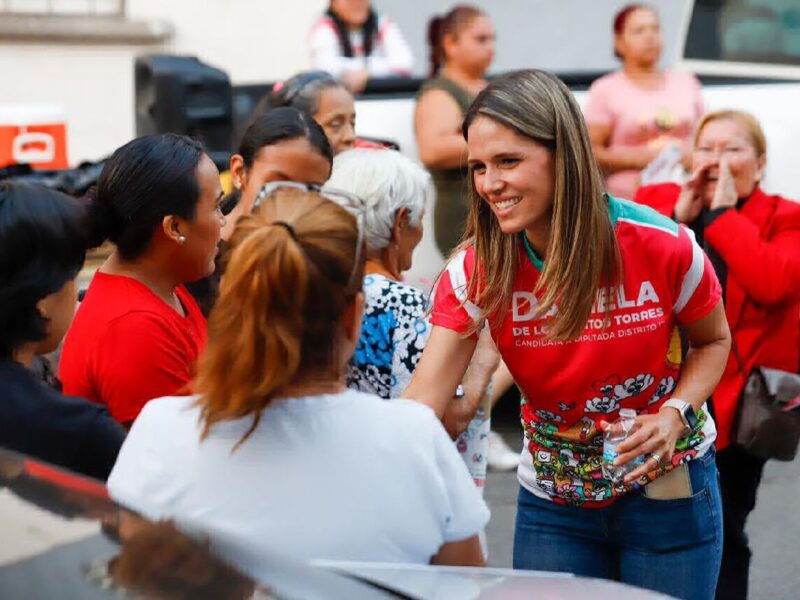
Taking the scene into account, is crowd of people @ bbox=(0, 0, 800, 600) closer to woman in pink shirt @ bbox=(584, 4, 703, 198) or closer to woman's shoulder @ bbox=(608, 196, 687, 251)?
woman's shoulder @ bbox=(608, 196, 687, 251)

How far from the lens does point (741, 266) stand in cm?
404

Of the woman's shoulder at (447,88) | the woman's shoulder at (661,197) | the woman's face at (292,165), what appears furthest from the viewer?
the woman's shoulder at (447,88)

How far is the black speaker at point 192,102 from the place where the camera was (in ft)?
24.4

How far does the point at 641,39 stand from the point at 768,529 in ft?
8.75

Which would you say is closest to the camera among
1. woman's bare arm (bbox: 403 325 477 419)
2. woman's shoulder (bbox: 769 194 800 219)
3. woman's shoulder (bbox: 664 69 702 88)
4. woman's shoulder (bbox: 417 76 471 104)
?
woman's bare arm (bbox: 403 325 477 419)

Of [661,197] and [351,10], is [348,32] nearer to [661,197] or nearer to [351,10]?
[351,10]

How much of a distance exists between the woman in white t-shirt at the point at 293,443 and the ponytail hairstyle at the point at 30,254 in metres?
0.60

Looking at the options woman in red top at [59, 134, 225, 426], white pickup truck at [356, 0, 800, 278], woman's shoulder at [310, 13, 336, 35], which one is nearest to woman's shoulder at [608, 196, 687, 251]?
woman in red top at [59, 134, 225, 426]

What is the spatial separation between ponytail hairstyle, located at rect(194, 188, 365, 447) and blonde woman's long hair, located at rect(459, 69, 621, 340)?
2.22 ft

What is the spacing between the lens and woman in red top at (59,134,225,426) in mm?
2982

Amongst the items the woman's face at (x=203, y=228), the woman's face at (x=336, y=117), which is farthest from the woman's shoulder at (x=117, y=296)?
the woman's face at (x=336, y=117)

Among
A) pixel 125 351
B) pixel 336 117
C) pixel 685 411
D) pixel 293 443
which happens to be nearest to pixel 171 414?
pixel 293 443

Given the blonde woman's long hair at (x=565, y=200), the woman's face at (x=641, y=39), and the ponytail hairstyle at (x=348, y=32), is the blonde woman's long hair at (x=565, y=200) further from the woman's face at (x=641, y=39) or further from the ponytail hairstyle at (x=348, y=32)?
the ponytail hairstyle at (x=348, y=32)

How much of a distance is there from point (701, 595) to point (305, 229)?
4.38 feet
